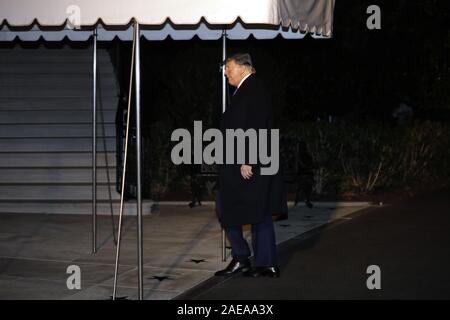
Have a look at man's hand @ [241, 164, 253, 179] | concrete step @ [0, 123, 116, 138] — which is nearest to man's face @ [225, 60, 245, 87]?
man's hand @ [241, 164, 253, 179]

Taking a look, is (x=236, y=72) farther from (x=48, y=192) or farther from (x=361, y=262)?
(x=48, y=192)

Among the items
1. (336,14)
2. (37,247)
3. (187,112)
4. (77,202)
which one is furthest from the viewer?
(336,14)

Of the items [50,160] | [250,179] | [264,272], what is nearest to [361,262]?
[264,272]

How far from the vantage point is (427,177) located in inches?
709

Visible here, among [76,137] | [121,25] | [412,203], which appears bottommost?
[412,203]

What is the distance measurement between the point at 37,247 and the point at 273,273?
3169 millimetres

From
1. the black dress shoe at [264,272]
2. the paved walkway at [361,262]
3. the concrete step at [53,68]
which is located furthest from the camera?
the concrete step at [53,68]

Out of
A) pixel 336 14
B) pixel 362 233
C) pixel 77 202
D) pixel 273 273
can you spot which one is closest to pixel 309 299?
pixel 273 273

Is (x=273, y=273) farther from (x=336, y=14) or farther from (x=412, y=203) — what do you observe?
(x=336, y=14)

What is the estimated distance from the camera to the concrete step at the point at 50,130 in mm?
15039

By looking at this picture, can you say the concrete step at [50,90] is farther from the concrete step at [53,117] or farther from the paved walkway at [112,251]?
the paved walkway at [112,251]

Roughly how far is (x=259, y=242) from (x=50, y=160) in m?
6.71

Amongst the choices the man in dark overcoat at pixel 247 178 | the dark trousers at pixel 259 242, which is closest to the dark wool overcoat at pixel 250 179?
the man in dark overcoat at pixel 247 178

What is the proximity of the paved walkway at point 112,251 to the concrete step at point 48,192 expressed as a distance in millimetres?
643
